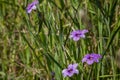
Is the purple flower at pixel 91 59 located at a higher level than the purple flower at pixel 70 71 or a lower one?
higher

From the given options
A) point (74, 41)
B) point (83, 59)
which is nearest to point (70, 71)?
point (83, 59)

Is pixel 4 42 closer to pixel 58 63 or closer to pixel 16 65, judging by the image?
pixel 16 65

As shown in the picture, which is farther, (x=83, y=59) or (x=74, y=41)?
(x=74, y=41)

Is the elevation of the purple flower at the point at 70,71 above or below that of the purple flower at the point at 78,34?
below

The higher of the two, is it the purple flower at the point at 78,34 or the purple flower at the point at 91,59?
the purple flower at the point at 78,34

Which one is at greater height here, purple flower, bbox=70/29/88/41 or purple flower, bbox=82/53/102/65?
purple flower, bbox=70/29/88/41

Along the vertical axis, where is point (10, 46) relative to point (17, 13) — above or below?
below

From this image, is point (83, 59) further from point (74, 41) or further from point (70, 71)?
point (74, 41)

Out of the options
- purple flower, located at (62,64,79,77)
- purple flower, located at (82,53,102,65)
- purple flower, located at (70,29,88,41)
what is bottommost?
purple flower, located at (62,64,79,77)

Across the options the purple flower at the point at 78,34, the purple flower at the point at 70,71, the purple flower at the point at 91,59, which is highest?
→ the purple flower at the point at 78,34

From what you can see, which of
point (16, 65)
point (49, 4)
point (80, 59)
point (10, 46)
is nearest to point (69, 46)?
point (80, 59)

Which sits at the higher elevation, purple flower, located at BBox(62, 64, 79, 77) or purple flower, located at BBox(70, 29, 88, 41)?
purple flower, located at BBox(70, 29, 88, 41)
